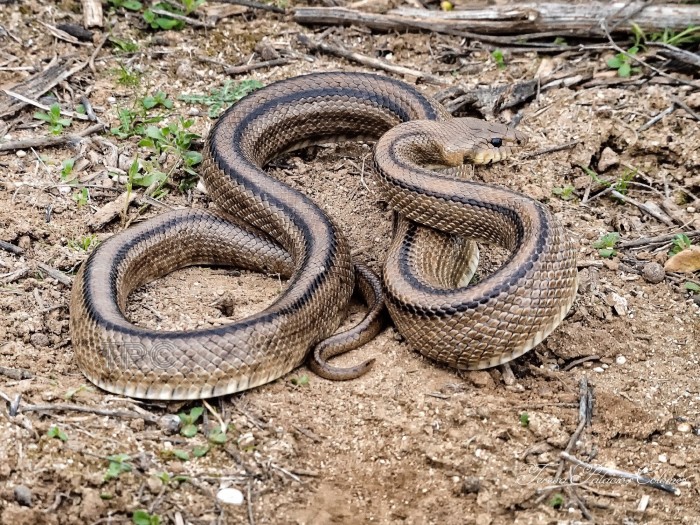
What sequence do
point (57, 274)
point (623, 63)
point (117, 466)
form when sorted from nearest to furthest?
point (117, 466) < point (57, 274) < point (623, 63)

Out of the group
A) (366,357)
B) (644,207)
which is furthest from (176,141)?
(644,207)

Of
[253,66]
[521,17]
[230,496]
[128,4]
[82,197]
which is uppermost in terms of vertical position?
[521,17]

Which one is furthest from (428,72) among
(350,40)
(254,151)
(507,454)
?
(507,454)

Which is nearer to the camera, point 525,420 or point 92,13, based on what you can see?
point 525,420

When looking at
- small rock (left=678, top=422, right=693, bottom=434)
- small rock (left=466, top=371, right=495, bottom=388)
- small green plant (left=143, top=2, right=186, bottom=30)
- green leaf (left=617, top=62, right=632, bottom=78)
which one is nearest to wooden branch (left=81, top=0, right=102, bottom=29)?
small green plant (left=143, top=2, right=186, bottom=30)

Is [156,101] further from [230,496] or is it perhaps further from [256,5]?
[230,496]

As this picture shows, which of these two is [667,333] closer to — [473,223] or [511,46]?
[473,223]

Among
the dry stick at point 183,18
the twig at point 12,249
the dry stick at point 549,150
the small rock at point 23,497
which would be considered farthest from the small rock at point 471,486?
the dry stick at point 183,18
